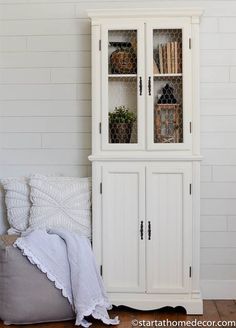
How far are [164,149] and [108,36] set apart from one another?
2.68ft

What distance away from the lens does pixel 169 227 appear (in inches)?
128

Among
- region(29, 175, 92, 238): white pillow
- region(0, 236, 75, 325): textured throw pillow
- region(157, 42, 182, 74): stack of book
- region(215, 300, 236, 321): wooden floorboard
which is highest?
region(157, 42, 182, 74): stack of book

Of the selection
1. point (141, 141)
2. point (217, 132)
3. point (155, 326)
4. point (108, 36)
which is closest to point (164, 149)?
point (141, 141)

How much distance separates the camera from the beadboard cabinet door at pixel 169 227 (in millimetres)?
3227

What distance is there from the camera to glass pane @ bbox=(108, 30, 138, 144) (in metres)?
3.27

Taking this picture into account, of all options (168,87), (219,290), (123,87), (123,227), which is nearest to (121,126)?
(123,87)

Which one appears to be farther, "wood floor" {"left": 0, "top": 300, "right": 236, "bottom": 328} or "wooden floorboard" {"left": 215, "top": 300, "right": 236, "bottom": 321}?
"wooden floorboard" {"left": 215, "top": 300, "right": 236, "bottom": 321}

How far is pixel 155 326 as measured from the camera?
3.03 metres

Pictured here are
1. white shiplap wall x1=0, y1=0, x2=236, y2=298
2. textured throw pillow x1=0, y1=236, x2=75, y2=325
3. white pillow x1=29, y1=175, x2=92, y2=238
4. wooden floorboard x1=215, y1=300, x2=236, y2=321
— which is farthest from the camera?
white shiplap wall x1=0, y1=0, x2=236, y2=298

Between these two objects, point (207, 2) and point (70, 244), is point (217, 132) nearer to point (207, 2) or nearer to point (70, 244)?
point (207, 2)

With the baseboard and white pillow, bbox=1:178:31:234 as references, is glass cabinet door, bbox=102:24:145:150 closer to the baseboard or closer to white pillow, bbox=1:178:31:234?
white pillow, bbox=1:178:31:234

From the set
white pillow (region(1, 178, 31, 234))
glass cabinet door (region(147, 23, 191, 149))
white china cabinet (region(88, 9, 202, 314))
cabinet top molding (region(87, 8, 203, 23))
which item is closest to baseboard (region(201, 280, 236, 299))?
white china cabinet (region(88, 9, 202, 314))

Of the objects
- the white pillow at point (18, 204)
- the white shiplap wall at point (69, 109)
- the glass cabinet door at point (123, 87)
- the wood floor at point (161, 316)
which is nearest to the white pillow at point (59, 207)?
the white pillow at point (18, 204)

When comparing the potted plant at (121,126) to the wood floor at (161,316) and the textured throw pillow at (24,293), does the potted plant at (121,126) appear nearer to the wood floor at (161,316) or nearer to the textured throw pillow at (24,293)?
the textured throw pillow at (24,293)
